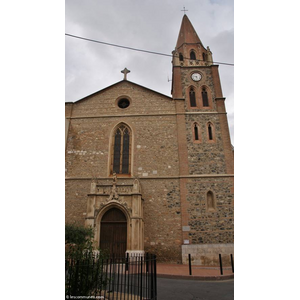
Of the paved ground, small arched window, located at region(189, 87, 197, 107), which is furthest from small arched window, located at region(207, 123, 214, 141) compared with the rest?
the paved ground

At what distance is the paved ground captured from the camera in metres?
5.61

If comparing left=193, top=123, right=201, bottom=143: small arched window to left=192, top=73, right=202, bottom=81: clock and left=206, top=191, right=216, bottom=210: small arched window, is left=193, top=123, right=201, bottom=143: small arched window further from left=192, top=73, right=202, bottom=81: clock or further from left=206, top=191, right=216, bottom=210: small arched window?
left=192, top=73, right=202, bottom=81: clock

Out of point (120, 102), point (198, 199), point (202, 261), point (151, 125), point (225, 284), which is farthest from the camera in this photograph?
point (120, 102)

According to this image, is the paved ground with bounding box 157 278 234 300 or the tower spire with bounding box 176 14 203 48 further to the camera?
the tower spire with bounding box 176 14 203 48

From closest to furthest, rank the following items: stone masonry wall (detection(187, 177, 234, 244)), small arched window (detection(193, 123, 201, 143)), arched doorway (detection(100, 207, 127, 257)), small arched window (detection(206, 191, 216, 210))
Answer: arched doorway (detection(100, 207, 127, 257))
stone masonry wall (detection(187, 177, 234, 244))
small arched window (detection(206, 191, 216, 210))
small arched window (detection(193, 123, 201, 143))

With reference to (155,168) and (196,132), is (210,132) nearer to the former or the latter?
(196,132)

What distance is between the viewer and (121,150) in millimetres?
15125

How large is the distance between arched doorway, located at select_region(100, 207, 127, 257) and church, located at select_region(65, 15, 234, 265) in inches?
2.0

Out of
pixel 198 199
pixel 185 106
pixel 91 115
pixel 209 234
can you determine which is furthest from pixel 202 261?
pixel 91 115

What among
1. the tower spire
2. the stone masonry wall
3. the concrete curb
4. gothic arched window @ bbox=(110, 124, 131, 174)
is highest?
the tower spire

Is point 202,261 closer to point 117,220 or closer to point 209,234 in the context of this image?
point 209,234

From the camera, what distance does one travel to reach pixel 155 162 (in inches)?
568

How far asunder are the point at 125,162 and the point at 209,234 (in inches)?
264

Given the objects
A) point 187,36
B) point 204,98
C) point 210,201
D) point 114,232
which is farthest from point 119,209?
point 187,36
